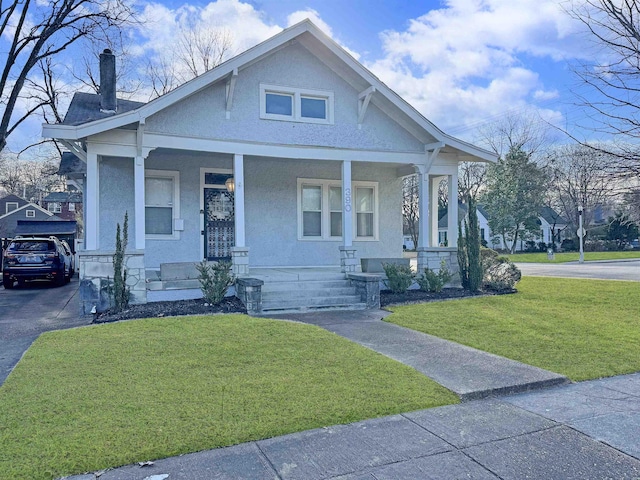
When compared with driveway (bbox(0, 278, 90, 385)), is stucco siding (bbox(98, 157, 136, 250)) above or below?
above

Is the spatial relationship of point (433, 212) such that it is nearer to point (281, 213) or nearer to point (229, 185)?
point (281, 213)

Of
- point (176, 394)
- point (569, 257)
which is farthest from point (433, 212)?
point (569, 257)

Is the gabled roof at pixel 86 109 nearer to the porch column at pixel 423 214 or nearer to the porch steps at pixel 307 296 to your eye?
the porch steps at pixel 307 296

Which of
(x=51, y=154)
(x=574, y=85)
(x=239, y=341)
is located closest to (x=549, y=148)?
(x=574, y=85)

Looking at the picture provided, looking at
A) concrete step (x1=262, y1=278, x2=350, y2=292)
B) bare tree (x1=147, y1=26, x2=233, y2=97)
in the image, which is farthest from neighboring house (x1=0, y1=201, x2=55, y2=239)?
concrete step (x1=262, y1=278, x2=350, y2=292)

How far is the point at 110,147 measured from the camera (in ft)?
31.5

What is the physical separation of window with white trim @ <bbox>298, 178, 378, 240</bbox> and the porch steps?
2.84 meters

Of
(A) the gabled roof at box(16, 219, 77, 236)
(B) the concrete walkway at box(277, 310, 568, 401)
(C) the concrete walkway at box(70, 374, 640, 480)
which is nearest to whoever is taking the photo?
(C) the concrete walkway at box(70, 374, 640, 480)

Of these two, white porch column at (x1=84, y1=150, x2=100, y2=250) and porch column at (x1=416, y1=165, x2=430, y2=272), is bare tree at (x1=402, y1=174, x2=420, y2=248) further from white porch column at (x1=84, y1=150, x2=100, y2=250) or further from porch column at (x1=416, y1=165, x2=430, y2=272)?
white porch column at (x1=84, y1=150, x2=100, y2=250)

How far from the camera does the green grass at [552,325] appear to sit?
5.82 metres

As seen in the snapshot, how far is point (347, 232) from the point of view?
1144 centimetres

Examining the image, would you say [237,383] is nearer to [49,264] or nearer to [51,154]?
[49,264]

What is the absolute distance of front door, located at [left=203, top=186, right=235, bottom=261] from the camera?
39.8 ft

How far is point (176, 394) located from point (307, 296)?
5.71 meters
